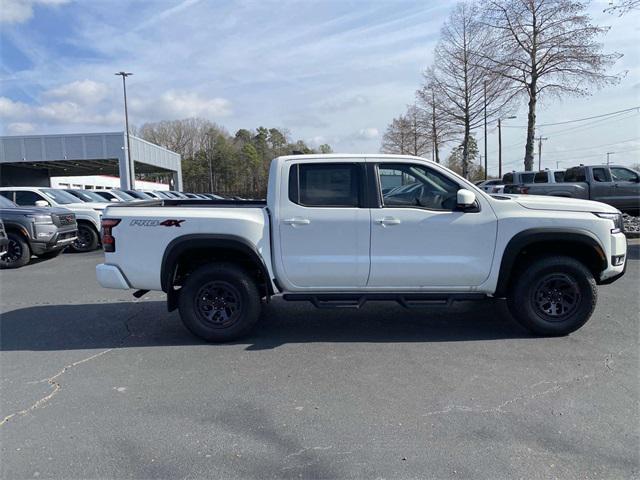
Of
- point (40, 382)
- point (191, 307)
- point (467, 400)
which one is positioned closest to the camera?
point (467, 400)

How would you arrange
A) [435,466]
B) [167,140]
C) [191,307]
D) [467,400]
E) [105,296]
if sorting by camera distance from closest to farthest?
[435,466] → [467,400] → [191,307] → [105,296] → [167,140]

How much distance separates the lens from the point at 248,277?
15.4 feet

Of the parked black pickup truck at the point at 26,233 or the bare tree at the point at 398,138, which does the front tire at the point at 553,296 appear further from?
the bare tree at the point at 398,138

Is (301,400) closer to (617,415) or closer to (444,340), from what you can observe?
(444,340)

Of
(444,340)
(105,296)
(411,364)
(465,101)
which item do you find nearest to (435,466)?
(411,364)

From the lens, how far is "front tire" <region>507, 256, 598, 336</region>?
4.62 meters

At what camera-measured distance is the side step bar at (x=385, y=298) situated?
4609 millimetres

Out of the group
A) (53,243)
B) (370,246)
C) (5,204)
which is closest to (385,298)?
(370,246)

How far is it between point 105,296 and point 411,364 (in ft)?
16.1

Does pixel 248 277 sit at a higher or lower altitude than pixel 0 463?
higher

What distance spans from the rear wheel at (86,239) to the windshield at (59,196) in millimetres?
858

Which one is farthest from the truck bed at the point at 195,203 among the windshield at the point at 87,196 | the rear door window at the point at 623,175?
the rear door window at the point at 623,175

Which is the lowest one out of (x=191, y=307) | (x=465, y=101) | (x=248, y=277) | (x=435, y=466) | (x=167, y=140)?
(x=435, y=466)

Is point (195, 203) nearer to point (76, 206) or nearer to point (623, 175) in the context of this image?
point (76, 206)
